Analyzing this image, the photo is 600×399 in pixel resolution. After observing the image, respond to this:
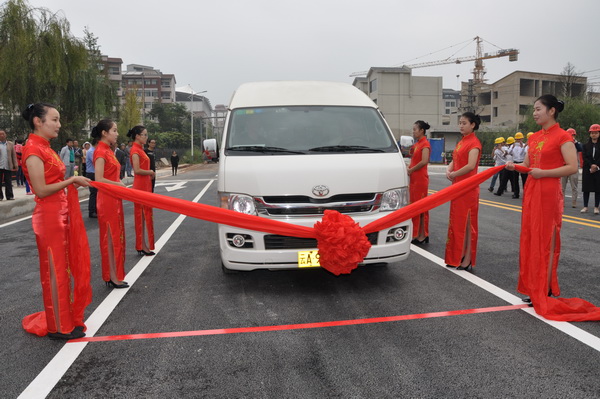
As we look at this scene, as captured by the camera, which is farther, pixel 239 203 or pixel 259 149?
pixel 259 149

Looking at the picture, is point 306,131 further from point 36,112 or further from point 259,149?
point 36,112

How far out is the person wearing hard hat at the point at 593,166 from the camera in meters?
11.0

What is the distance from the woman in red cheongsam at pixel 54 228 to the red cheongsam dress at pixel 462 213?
13.5 feet

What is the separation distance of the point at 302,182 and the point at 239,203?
673 mm

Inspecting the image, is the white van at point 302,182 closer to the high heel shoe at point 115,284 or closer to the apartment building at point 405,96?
the high heel shoe at point 115,284

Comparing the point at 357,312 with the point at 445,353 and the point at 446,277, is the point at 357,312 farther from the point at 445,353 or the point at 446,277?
the point at 446,277

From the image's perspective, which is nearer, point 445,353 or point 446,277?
point 445,353

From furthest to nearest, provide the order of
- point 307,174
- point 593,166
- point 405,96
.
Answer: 1. point 405,96
2. point 593,166
3. point 307,174

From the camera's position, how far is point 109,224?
5383 millimetres

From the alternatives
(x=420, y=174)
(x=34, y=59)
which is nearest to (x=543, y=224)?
(x=420, y=174)

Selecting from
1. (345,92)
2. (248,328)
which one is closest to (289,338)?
(248,328)

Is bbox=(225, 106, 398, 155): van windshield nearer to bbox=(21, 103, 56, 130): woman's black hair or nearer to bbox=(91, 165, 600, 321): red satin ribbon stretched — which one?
bbox=(91, 165, 600, 321): red satin ribbon stretched

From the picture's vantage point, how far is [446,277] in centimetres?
562

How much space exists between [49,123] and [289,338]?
8.42 ft
